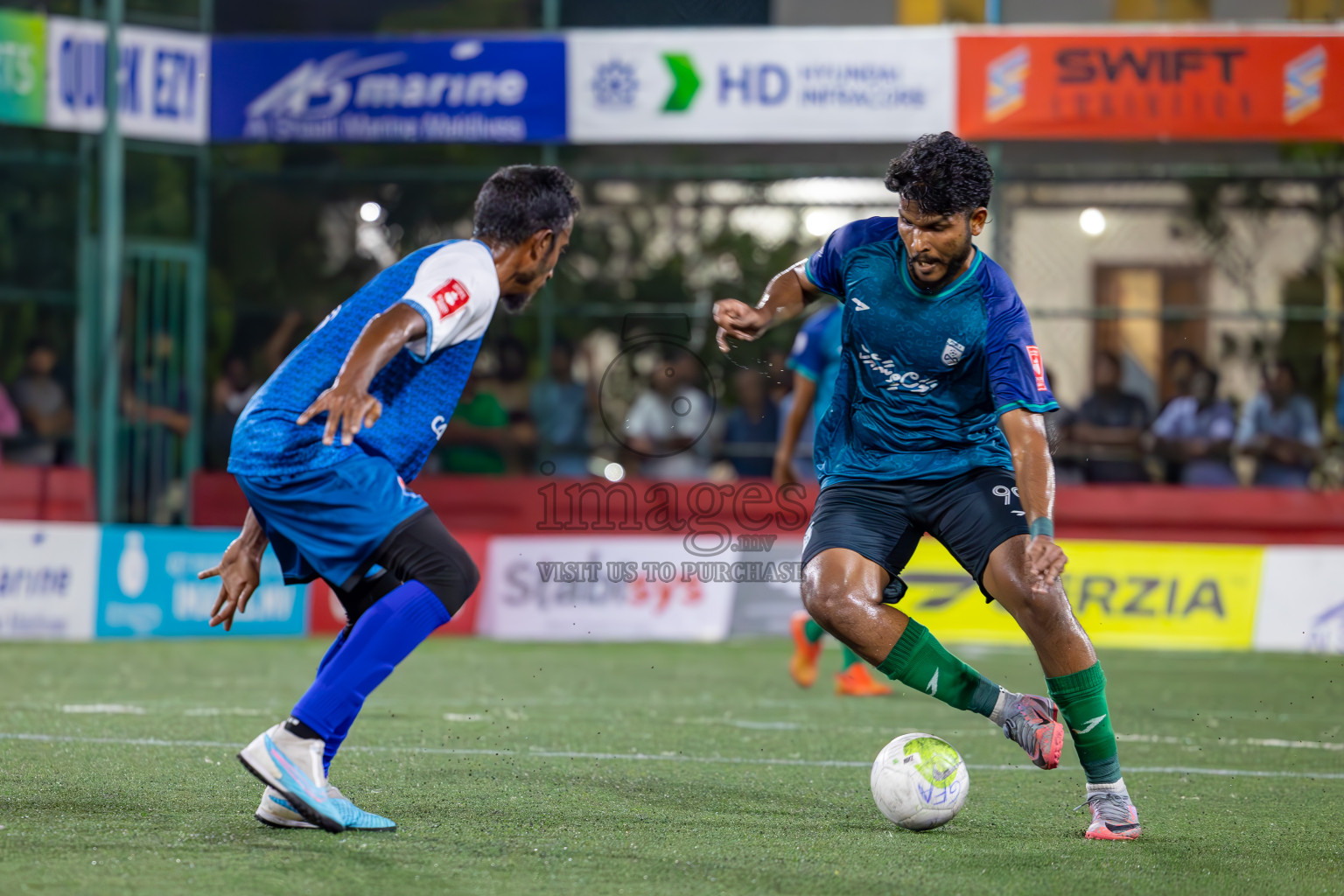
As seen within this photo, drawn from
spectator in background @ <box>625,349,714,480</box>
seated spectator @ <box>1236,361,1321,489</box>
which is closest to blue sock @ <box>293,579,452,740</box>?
spectator in background @ <box>625,349,714,480</box>

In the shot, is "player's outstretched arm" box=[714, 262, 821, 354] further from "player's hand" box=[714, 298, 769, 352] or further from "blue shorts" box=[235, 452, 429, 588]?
"blue shorts" box=[235, 452, 429, 588]

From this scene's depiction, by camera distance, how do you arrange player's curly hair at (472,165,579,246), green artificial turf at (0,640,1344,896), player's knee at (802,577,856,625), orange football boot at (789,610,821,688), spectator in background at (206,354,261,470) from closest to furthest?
green artificial turf at (0,640,1344,896) → player's curly hair at (472,165,579,246) → player's knee at (802,577,856,625) → orange football boot at (789,610,821,688) → spectator in background at (206,354,261,470)

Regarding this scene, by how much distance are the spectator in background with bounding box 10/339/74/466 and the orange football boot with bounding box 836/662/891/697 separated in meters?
8.91

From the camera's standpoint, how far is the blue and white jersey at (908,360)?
5.63m

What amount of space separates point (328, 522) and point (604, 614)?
886 cm

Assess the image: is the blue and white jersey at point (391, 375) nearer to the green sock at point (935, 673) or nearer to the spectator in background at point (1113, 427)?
the green sock at point (935, 673)

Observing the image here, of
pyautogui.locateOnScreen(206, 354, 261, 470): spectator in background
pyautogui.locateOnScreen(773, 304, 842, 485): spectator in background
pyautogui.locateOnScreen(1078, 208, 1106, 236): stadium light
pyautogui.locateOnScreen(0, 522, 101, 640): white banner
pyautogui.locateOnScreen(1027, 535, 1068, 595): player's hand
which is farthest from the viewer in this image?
pyautogui.locateOnScreen(1078, 208, 1106, 236): stadium light

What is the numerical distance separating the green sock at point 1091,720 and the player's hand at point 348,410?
233 cm

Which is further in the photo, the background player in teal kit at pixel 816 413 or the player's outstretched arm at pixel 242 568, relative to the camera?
the background player in teal kit at pixel 816 413

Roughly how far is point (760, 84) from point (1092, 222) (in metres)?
3.64

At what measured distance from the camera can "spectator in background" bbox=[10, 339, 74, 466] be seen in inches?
617

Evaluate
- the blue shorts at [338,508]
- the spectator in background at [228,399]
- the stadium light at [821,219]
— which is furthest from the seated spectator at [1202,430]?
the blue shorts at [338,508]

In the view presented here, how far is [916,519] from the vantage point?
5.78 metres

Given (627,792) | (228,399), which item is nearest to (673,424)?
(228,399)
